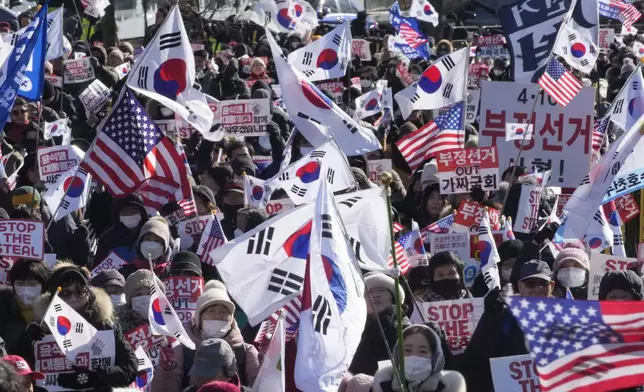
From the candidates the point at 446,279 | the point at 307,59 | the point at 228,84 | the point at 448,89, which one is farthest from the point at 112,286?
the point at 228,84

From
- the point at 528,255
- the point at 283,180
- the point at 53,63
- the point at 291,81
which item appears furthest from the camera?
the point at 53,63

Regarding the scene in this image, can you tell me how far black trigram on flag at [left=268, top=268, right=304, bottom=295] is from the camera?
24.5ft

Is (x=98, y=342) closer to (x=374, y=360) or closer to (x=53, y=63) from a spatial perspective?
(x=374, y=360)

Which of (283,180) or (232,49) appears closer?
(283,180)

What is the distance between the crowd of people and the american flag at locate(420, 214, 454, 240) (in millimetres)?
328

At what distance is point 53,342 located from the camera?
768 cm

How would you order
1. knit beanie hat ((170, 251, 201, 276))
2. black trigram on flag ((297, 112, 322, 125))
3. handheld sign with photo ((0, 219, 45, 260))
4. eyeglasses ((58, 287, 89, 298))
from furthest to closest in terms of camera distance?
black trigram on flag ((297, 112, 322, 125)), handheld sign with photo ((0, 219, 45, 260)), knit beanie hat ((170, 251, 201, 276)), eyeglasses ((58, 287, 89, 298))

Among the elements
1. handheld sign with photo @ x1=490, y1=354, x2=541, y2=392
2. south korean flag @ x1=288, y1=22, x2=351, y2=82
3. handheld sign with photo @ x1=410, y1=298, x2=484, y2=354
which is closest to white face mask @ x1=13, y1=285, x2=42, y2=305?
handheld sign with photo @ x1=410, y1=298, x2=484, y2=354

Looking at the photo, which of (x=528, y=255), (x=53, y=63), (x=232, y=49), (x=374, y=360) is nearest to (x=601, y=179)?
(x=528, y=255)

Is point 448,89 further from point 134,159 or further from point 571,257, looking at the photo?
point 571,257

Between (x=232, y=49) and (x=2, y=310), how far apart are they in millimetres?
15294

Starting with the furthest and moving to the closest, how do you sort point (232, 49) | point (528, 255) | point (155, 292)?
point (232, 49) < point (528, 255) < point (155, 292)

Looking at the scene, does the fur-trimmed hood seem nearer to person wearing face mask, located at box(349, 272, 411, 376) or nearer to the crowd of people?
the crowd of people

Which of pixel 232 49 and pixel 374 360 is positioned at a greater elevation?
pixel 232 49
